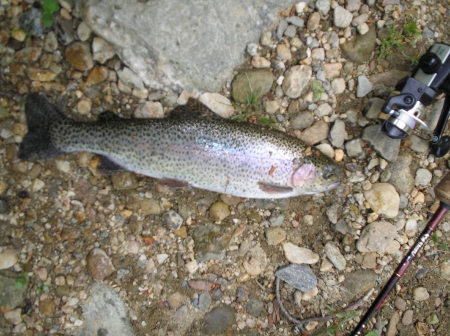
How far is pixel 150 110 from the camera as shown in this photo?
3.54m

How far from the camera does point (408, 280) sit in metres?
3.77

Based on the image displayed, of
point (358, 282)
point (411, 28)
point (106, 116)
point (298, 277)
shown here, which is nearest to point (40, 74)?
point (106, 116)

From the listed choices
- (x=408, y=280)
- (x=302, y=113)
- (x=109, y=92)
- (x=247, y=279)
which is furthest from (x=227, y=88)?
(x=408, y=280)

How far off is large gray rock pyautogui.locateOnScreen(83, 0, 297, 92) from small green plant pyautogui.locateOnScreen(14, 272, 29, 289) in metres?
2.31

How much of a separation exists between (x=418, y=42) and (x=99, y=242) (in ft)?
12.9

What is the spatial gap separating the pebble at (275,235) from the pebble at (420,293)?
1549 mm

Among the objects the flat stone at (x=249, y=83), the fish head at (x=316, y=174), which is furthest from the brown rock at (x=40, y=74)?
the fish head at (x=316, y=174)

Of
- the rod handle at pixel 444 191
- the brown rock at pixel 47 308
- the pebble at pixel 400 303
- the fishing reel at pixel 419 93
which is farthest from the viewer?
the pebble at pixel 400 303

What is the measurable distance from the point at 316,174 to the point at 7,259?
318 centimetres

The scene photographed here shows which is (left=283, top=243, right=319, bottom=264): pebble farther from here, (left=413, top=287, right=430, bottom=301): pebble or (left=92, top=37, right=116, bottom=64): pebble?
(left=92, top=37, right=116, bottom=64): pebble

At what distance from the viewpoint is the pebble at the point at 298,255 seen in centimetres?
366

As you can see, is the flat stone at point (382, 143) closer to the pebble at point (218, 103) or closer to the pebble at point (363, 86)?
the pebble at point (363, 86)

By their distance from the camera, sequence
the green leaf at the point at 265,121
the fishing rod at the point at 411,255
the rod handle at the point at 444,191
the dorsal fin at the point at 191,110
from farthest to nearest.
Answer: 1. the green leaf at the point at 265,121
2. the dorsal fin at the point at 191,110
3. the fishing rod at the point at 411,255
4. the rod handle at the point at 444,191

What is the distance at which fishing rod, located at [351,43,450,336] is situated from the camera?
3049 mm
